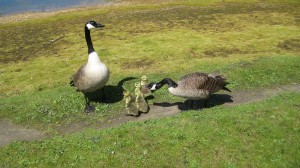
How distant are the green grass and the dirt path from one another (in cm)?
166

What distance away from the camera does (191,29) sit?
43500 millimetres

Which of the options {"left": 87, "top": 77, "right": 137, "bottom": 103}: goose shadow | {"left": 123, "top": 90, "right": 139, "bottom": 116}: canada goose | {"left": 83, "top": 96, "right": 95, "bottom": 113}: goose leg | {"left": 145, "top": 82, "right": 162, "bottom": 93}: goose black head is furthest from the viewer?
{"left": 87, "top": 77, "right": 137, "bottom": 103}: goose shadow

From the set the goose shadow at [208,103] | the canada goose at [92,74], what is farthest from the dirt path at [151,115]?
the canada goose at [92,74]

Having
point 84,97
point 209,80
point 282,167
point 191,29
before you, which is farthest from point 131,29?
point 282,167

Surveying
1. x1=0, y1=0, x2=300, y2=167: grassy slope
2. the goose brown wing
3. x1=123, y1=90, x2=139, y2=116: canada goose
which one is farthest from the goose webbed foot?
the goose brown wing

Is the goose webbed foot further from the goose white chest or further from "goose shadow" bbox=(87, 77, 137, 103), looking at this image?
the goose white chest

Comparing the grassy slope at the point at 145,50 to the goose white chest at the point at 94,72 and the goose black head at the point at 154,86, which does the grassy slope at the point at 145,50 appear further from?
the goose black head at the point at 154,86

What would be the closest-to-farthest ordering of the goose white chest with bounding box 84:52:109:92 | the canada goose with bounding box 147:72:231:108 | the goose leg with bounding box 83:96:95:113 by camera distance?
1. the canada goose with bounding box 147:72:231:108
2. the goose white chest with bounding box 84:52:109:92
3. the goose leg with bounding box 83:96:95:113

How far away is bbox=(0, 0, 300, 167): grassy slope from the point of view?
14.8 meters

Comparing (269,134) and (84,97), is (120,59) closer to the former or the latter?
(84,97)

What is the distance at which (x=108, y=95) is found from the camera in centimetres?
2264

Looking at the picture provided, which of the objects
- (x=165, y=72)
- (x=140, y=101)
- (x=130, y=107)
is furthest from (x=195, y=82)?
(x=165, y=72)

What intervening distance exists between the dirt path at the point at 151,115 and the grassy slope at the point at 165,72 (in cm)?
70

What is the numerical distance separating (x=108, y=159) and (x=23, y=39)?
35.0 metres
